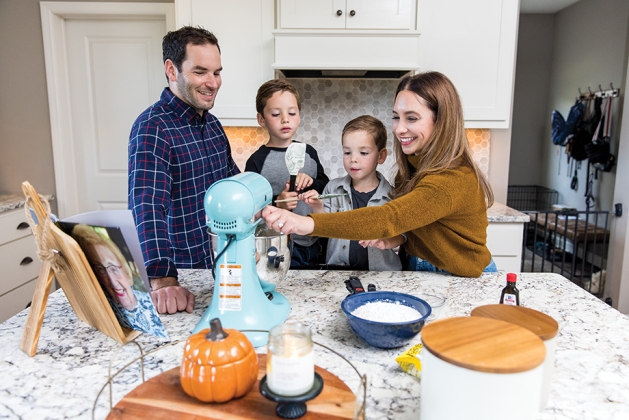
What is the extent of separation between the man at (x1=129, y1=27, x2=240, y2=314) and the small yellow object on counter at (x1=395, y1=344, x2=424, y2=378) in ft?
2.82

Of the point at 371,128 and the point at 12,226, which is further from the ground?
the point at 371,128

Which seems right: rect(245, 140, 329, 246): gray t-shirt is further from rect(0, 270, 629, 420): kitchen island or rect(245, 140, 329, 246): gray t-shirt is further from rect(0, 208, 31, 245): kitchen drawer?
rect(0, 208, 31, 245): kitchen drawer

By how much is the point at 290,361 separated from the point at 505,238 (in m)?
2.26

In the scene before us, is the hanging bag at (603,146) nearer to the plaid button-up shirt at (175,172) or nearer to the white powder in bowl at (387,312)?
the plaid button-up shirt at (175,172)

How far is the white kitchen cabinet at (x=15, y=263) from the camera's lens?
2.82 m

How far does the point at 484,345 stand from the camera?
62 centimetres

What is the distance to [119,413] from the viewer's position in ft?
2.16

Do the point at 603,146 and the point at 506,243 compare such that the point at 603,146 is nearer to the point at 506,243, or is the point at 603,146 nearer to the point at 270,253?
the point at 506,243

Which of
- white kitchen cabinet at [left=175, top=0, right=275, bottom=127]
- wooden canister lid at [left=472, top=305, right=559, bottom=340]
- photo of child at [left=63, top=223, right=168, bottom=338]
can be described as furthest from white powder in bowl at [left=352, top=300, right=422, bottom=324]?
white kitchen cabinet at [left=175, top=0, right=275, bottom=127]

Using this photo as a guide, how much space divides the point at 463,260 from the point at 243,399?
0.92m

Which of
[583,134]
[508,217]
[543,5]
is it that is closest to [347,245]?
[508,217]

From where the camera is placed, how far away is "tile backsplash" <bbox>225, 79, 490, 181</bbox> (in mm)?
2984

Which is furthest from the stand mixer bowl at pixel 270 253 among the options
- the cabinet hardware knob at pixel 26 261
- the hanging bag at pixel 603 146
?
the hanging bag at pixel 603 146

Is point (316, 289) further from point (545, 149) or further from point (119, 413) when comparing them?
point (545, 149)
